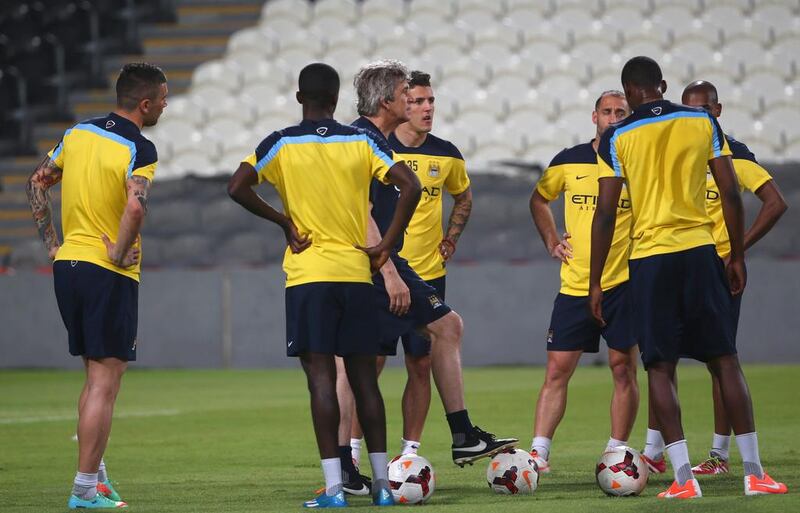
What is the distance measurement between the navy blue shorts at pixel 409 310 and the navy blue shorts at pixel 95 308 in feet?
4.47

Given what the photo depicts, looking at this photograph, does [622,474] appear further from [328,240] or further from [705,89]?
[705,89]

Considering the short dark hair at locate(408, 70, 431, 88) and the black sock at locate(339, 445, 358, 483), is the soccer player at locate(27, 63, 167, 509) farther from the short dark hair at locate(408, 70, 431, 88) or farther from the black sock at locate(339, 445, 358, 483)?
the short dark hair at locate(408, 70, 431, 88)

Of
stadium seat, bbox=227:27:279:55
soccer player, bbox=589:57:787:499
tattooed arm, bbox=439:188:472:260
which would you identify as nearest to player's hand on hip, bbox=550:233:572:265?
tattooed arm, bbox=439:188:472:260

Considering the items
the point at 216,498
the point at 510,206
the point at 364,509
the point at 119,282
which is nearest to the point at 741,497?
the point at 364,509

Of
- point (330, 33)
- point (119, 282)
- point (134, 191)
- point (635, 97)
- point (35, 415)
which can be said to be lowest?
point (35, 415)

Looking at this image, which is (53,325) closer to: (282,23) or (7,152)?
(7,152)

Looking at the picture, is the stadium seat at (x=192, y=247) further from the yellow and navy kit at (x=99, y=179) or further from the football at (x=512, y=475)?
the football at (x=512, y=475)

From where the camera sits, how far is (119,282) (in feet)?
22.5

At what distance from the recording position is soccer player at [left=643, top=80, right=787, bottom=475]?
777 cm

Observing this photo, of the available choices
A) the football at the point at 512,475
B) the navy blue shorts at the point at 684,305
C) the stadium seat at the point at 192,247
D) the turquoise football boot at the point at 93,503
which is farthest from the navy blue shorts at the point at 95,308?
the stadium seat at the point at 192,247

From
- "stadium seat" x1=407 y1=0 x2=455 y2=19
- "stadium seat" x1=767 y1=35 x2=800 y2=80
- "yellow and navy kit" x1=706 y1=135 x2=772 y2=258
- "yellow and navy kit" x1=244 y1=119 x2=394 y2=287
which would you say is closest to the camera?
"yellow and navy kit" x1=244 y1=119 x2=394 y2=287

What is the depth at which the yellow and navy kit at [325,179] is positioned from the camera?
654cm

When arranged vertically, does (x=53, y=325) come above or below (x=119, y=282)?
below

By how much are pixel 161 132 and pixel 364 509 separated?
52.3 ft
